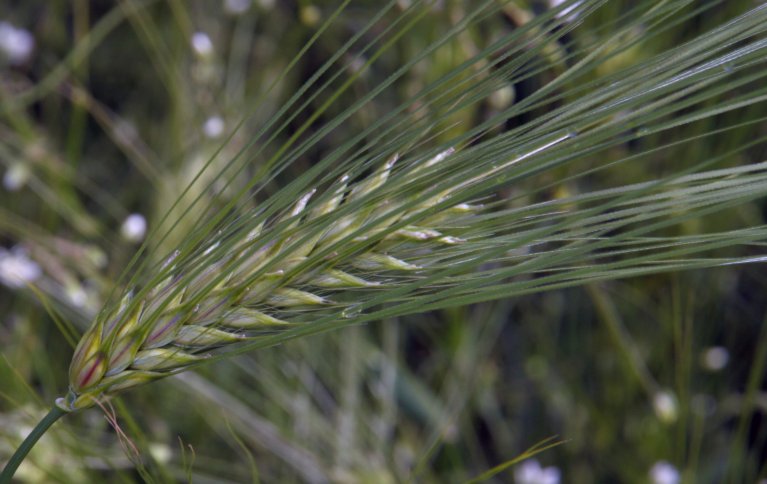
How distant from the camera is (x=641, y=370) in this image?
1.05m

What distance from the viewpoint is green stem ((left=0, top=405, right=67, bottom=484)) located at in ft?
1.39

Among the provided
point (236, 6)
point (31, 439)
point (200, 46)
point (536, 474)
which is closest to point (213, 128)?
point (200, 46)

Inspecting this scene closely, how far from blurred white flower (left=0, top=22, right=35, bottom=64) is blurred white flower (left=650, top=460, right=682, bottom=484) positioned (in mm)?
1118

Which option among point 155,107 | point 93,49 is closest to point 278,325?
point 155,107

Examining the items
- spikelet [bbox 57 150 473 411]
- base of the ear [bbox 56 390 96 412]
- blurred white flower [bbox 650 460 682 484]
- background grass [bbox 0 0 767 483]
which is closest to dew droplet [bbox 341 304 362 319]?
spikelet [bbox 57 150 473 411]

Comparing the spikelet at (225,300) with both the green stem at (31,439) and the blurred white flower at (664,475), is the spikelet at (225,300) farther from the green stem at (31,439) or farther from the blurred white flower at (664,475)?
the blurred white flower at (664,475)

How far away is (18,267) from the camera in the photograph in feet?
3.37

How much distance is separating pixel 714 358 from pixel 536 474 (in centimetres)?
30

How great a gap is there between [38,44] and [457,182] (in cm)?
124

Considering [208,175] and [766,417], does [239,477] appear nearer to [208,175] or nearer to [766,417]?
[208,175]

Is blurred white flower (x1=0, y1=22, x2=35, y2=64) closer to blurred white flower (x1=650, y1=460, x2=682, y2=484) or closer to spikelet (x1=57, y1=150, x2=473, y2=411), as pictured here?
spikelet (x1=57, y1=150, x2=473, y2=411)

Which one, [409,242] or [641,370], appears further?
[641,370]

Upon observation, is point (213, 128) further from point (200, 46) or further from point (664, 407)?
point (664, 407)

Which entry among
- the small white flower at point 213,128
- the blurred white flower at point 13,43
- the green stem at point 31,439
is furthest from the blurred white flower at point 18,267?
the green stem at point 31,439
